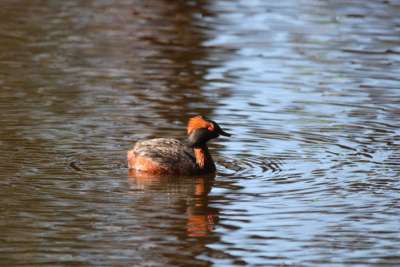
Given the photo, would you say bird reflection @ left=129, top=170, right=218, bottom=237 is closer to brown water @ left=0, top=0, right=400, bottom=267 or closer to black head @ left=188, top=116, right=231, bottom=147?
brown water @ left=0, top=0, right=400, bottom=267

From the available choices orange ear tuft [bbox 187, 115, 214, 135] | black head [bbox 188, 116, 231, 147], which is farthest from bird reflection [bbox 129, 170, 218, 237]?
orange ear tuft [bbox 187, 115, 214, 135]

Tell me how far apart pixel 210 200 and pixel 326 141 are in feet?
11.0

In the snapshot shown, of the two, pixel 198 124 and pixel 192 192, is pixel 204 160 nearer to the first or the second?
pixel 198 124

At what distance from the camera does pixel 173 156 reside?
46.4 ft

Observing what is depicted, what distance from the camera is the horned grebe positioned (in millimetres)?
14117

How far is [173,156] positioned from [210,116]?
123 inches

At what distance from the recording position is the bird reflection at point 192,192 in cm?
1186

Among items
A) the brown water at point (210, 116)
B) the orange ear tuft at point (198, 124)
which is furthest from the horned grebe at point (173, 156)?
the brown water at point (210, 116)

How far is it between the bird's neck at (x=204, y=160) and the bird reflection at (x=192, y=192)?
0.32 feet

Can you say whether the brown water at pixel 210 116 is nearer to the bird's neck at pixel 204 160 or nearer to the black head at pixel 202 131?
the bird's neck at pixel 204 160

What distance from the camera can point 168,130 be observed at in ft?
53.4

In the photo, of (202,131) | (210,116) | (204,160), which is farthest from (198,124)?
(210,116)

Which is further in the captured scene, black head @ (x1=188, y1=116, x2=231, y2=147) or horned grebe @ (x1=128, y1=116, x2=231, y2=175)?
black head @ (x1=188, y1=116, x2=231, y2=147)

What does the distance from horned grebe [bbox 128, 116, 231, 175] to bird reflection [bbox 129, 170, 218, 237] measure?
9cm
